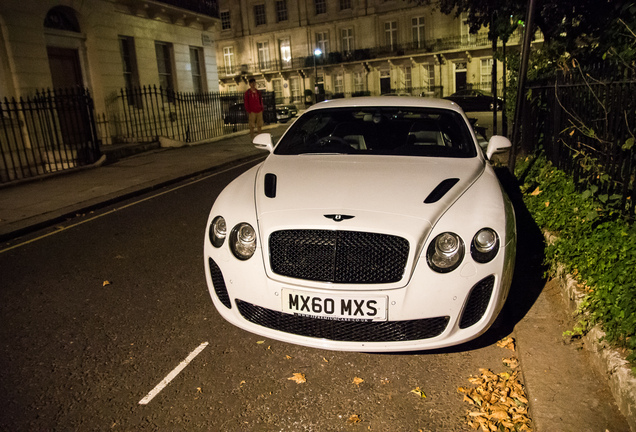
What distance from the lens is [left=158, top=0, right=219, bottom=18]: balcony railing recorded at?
18625 mm

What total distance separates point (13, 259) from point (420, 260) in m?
4.80

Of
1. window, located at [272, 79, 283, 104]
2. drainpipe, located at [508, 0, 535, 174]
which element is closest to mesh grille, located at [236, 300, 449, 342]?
drainpipe, located at [508, 0, 535, 174]

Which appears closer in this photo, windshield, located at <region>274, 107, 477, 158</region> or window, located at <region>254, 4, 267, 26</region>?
windshield, located at <region>274, 107, 477, 158</region>

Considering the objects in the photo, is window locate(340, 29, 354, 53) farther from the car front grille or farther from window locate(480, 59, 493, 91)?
the car front grille

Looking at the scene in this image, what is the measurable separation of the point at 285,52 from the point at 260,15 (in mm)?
4857

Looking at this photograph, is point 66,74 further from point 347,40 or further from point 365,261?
point 347,40

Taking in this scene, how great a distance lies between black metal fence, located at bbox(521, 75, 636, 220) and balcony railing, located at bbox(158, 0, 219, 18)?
16.4 m

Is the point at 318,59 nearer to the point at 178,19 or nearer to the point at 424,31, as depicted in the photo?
the point at 424,31

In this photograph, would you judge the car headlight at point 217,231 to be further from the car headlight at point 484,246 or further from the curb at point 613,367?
the curb at point 613,367

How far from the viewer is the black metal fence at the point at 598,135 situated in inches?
149

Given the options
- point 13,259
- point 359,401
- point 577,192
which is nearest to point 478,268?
point 359,401

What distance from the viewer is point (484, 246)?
8.62 feet

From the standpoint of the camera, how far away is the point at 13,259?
5250 mm

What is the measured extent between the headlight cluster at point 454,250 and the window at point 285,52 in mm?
52004
